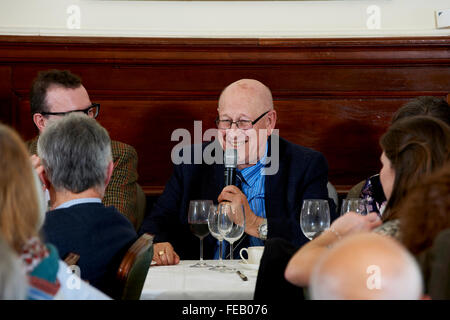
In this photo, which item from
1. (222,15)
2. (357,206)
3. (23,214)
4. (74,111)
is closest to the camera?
(23,214)

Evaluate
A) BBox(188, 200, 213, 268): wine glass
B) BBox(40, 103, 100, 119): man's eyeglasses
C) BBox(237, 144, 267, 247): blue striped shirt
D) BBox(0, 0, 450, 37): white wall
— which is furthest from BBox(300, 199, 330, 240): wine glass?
BBox(0, 0, 450, 37): white wall

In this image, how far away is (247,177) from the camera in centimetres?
301

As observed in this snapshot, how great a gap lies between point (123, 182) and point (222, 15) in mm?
1402

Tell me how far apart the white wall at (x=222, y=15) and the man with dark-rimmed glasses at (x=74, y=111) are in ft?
2.88

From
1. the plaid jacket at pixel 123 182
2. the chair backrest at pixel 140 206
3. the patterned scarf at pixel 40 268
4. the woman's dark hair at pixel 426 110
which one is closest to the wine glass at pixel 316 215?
the woman's dark hair at pixel 426 110

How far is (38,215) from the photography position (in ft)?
3.79

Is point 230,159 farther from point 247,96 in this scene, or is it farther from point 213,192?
point 247,96

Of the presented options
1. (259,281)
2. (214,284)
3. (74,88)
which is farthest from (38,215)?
(74,88)

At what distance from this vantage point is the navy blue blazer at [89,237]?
5.80 ft

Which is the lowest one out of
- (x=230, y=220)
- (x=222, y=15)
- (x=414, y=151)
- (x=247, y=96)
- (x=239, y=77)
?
(x=230, y=220)

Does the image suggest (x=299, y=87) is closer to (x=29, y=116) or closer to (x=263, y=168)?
(x=263, y=168)

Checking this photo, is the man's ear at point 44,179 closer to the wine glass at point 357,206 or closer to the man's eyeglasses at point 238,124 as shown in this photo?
the wine glass at point 357,206

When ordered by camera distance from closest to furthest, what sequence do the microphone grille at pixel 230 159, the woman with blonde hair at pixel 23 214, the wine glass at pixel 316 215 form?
the woman with blonde hair at pixel 23 214, the wine glass at pixel 316 215, the microphone grille at pixel 230 159

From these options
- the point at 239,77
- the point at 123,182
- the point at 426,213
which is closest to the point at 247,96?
the point at 239,77
